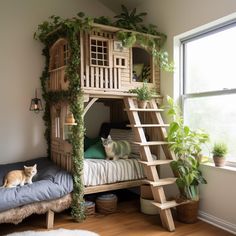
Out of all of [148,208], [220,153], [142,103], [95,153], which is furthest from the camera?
[95,153]

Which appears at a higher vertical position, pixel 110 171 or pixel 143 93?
pixel 143 93

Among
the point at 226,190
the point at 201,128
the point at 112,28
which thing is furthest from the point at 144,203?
the point at 112,28

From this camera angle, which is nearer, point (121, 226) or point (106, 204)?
point (121, 226)

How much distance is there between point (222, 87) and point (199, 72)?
425 mm

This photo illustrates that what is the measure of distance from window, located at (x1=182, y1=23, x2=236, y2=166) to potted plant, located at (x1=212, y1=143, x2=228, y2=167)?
0.11 meters

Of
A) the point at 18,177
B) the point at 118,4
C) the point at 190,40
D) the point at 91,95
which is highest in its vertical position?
the point at 118,4

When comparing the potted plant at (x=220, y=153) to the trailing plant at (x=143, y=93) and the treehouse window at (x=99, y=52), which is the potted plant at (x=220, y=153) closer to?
the trailing plant at (x=143, y=93)

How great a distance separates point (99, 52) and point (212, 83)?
148cm

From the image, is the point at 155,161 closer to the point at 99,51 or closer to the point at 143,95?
the point at 143,95

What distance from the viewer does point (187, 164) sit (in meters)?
2.93

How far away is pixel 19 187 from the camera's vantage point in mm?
2607

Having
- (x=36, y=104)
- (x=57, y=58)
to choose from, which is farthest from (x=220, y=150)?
(x=36, y=104)

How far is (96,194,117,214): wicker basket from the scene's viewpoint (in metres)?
3.18

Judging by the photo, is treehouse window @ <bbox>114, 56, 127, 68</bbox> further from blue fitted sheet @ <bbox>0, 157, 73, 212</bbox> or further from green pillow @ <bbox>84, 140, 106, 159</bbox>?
blue fitted sheet @ <bbox>0, 157, 73, 212</bbox>
